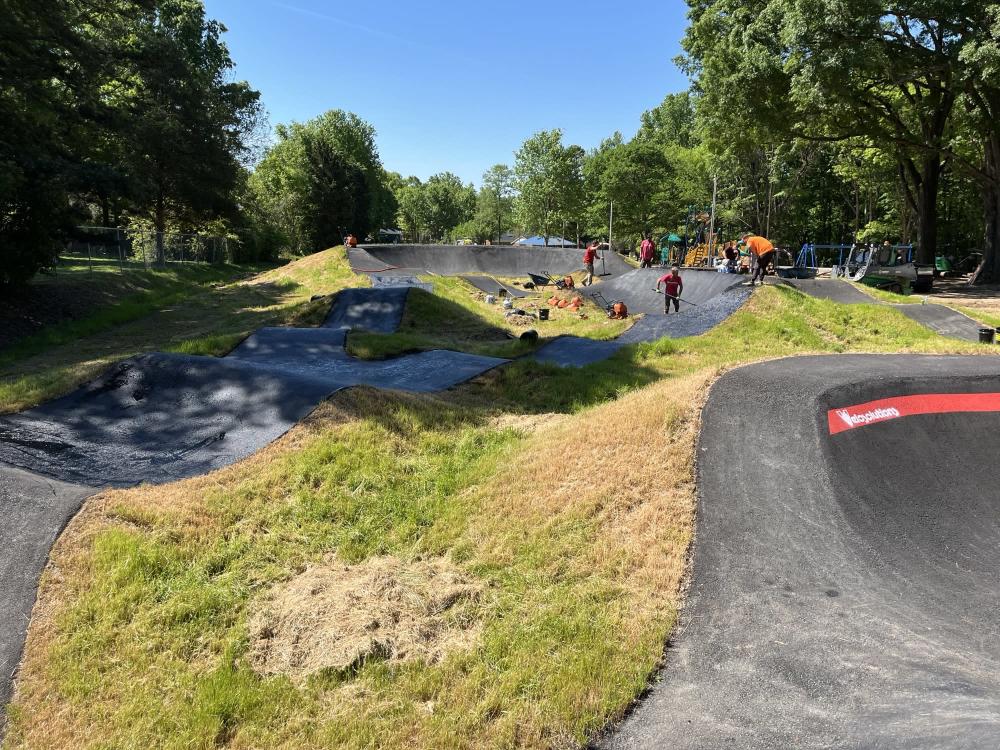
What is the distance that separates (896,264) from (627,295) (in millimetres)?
12564

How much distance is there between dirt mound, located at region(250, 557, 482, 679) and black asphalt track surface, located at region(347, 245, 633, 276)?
2940 centimetres

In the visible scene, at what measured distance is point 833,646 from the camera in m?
4.03

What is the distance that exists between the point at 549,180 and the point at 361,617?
2285 inches

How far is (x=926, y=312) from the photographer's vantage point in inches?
666

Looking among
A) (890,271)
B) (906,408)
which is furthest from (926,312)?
(906,408)

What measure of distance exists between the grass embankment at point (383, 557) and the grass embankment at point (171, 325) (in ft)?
15.5

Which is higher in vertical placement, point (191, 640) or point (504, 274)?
point (504, 274)

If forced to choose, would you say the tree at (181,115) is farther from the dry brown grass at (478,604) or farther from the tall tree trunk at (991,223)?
the tall tree trunk at (991,223)

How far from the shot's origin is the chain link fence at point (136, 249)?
25875mm

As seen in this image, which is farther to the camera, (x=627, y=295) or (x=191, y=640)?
(x=627, y=295)

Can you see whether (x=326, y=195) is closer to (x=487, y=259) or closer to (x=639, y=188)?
(x=487, y=259)

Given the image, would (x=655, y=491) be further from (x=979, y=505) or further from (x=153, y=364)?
(x=153, y=364)

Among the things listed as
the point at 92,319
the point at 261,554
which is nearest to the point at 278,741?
the point at 261,554

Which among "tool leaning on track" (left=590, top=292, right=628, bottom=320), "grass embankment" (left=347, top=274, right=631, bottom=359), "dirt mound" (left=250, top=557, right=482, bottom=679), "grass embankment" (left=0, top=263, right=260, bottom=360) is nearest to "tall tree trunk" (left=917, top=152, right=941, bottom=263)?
"tool leaning on track" (left=590, top=292, right=628, bottom=320)
